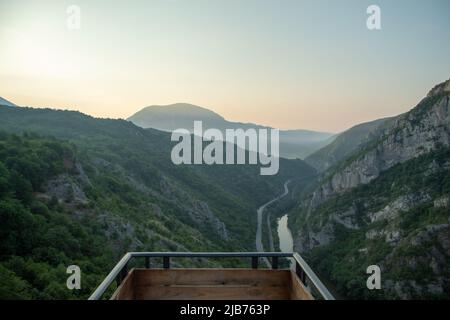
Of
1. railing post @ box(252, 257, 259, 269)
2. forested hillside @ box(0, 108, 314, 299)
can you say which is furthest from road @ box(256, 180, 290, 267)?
railing post @ box(252, 257, 259, 269)

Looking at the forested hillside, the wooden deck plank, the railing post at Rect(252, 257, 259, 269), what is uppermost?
the railing post at Rect(252, 257, 259, 269)

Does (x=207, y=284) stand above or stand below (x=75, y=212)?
above

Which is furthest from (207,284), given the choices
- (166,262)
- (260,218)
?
(260,218)

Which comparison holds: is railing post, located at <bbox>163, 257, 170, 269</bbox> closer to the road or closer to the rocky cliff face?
the road

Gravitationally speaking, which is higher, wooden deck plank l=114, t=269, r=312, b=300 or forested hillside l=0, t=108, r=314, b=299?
wooden deck plank l=114, t=269, r=312, b=300

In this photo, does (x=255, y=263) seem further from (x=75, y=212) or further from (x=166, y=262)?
(x=75, y=212)

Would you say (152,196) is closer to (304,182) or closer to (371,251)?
(371,251)

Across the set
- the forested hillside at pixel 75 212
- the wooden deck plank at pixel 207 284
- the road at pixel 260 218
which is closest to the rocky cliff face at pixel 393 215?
the road at pixel 260 218

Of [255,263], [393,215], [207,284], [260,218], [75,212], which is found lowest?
[260,218]

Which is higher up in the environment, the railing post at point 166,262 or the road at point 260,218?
the railing post at point 166,262

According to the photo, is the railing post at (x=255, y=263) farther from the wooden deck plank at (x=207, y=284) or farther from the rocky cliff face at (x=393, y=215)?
the rocky cliff face at (x=393, y=215)

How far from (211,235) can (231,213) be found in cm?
2631

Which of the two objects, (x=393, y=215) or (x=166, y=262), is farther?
(x=393, y=215)

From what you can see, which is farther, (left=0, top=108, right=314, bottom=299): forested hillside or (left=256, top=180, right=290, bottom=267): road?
(left=256, top=180, right=290, bottom=267): road
